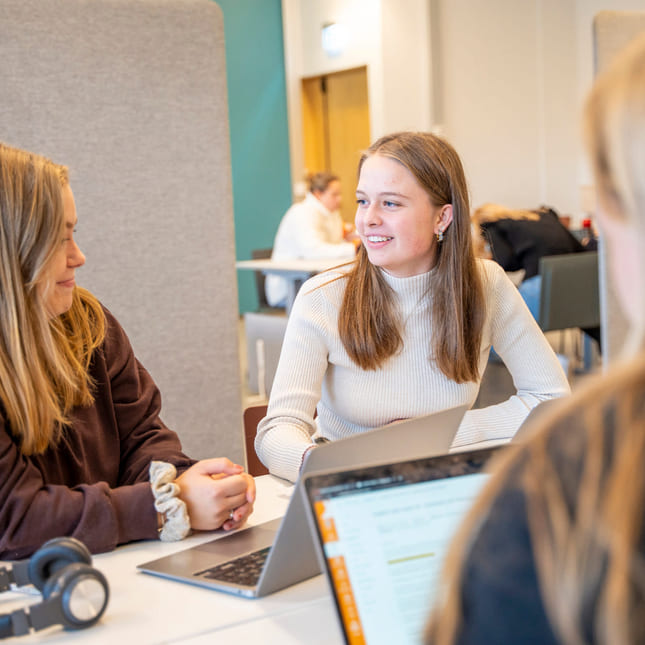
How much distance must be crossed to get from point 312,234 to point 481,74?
312 cm

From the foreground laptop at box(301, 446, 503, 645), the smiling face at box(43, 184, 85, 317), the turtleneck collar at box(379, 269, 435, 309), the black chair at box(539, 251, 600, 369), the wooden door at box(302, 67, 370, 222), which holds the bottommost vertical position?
the black chair at box(539, 251, 600, 369)

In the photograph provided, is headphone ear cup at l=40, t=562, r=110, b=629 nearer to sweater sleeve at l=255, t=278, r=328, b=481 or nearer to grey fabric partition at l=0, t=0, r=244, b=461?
sweater sleeve at l=255, t=278, r=328, b=481

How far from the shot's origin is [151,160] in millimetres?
2600

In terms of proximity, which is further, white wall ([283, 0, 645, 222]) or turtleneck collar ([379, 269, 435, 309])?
white wall ([283, 0, 645, 222])

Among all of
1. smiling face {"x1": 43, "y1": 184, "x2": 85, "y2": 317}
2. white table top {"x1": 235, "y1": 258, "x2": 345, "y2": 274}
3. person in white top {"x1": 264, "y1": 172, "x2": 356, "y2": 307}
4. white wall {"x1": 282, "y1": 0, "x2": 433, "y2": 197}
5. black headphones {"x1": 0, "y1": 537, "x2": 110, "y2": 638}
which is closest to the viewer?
black headphones {"x1": 0, "y1": 537, "x2": 110, "y2": 638}

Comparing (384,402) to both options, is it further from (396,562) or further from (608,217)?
(608,217)

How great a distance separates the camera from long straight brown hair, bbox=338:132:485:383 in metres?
1.82

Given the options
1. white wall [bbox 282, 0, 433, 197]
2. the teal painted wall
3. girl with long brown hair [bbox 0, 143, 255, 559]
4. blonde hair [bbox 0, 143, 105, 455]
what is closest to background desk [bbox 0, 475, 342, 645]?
girl with long brown hair [bbox 0, 143, 255, 559]

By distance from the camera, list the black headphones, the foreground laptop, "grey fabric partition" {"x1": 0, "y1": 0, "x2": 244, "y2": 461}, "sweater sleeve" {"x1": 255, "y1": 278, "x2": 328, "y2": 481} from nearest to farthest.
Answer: the foreground laptop < the black headphones < "sweater sleeve" {"x1": 255, "y1": 278, "x2": 328, "y2": 481} < "grey fabric partition" {"x1": 0, "y1": 0, "x2": 244, "y2": 461}

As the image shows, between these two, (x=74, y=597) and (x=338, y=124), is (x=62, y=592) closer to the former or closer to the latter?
(x=74, y=597)

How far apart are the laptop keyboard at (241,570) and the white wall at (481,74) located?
6.73 metres

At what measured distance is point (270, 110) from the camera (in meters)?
8.23

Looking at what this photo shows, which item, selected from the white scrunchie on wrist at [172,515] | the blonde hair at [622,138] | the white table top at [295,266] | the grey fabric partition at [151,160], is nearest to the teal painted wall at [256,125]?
the white table top at [295,266]

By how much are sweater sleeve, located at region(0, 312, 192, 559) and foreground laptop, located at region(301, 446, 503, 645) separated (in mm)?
534
